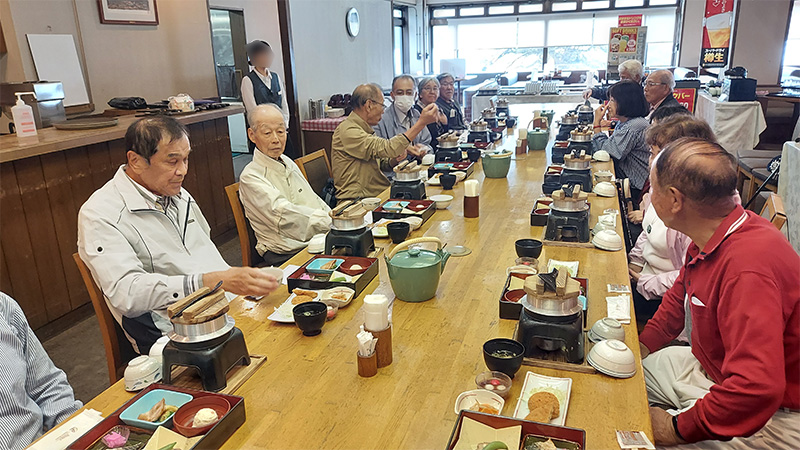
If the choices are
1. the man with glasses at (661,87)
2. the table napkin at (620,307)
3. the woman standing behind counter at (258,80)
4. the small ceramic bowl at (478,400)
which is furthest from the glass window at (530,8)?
the small ceramic bowl at (478,400)

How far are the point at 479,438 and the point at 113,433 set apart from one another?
2.52ft

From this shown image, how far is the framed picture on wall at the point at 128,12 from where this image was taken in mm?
5039

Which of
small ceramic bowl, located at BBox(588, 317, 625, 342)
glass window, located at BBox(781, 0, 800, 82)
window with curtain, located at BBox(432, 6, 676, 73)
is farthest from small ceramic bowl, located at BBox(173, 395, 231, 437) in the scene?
window with curtain, located at BBox(432, 6, 676, 73)

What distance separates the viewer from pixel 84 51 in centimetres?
489

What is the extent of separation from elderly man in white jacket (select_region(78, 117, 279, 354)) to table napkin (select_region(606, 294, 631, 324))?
105 cm

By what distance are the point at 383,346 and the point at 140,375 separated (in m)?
0.60

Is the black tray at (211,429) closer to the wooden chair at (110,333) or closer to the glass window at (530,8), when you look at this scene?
the wooden chair at (110,333)

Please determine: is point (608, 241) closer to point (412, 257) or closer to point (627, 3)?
point (412, 257)

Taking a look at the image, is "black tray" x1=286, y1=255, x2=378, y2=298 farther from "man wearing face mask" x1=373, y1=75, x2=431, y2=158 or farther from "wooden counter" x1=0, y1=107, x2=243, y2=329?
"man wearing face mask" x1=373, y1=75, x2=431, y2=158

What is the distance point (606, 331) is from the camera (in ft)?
4.76

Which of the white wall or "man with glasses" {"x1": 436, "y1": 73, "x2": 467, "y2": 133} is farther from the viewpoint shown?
the white wall

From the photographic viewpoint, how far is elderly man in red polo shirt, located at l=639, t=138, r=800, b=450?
1236mm

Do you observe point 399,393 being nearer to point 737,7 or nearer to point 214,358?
point 214,358

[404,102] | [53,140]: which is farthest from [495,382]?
[404,102]
